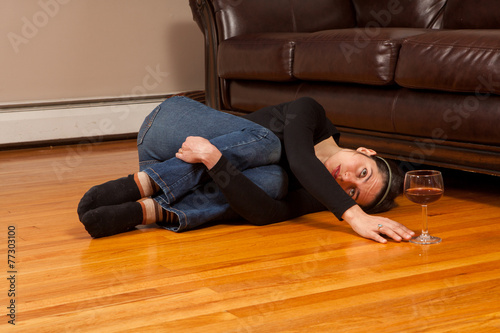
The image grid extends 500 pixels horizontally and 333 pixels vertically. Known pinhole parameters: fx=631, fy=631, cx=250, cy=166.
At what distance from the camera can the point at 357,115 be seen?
2.49 metres

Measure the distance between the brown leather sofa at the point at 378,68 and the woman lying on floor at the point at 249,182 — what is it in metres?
0.35

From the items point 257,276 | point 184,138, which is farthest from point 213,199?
point 257,276

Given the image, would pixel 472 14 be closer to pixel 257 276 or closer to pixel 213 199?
pixel 213 199

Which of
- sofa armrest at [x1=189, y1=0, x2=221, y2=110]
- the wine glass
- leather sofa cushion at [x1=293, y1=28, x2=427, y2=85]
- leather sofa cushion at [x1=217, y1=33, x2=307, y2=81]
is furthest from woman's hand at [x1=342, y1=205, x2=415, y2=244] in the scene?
sofa armrest at [x1=189, y1=0, x2=221, y2=110]

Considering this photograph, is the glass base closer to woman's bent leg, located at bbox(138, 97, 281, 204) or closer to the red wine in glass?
the red wine in glass

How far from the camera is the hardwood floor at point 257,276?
1230mm

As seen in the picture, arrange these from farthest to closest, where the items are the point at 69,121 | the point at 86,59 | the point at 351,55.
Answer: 1. the point at 86,59
2. the point at 69,121
3. the point at 351,55

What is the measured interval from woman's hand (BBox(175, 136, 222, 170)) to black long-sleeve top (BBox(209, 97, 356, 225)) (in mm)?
22

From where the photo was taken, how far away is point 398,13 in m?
3.27

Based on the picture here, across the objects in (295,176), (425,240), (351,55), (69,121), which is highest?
(351,55)

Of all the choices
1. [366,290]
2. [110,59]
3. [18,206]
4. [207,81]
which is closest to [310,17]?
[207,81]

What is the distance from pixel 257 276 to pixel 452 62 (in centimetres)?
108

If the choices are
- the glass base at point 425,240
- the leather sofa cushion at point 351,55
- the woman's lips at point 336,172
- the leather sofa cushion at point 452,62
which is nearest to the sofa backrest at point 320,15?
the leather sofa cushion at point 351,55

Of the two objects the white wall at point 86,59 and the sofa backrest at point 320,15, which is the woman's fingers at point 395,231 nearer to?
the sofa backrest at point 320,15
